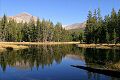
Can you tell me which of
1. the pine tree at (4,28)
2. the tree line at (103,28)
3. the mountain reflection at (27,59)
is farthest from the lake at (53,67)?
the pine tree at (4,28)

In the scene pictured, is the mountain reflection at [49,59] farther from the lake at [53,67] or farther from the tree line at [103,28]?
the tree line at [103,28]

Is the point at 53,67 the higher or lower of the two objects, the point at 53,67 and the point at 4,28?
the lower

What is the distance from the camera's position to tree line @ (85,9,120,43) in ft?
388

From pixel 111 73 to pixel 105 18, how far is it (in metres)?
107

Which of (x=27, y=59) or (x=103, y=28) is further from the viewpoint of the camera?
(x=103, y=28)

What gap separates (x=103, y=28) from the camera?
130 meters

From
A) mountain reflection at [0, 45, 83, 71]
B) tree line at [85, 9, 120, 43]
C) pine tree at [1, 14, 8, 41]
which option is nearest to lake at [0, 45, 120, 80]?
mountain reflection at [0, 45, 83, 71]

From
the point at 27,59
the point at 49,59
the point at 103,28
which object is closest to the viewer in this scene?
the point at 27,59

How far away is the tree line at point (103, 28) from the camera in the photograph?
118125mm

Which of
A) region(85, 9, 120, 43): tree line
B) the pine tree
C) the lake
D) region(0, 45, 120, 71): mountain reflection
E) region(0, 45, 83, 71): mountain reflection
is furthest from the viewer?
the pine tree

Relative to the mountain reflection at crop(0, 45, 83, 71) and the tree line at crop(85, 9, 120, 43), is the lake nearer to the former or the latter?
the mountain reflection at crop(0, 45, 83, 71)

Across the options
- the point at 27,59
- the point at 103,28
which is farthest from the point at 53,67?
the point at 103,28

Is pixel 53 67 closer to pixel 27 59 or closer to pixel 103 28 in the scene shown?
pixel 27 59

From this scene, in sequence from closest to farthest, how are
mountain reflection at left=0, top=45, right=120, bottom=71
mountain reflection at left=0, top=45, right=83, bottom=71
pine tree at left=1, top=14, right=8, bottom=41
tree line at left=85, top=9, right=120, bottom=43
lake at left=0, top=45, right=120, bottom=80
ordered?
lake at left=0, top=45, right=120, bottom=80 → mountain reflection at left=0, top=45, right=120, bottom=71 → mountain reflection at left=0, top=45, right=83, bottom=71 → tree line at left=85, top=9, right=120, bottom=43 → pine tree at left=1, top=14, right=8, bottom=41
